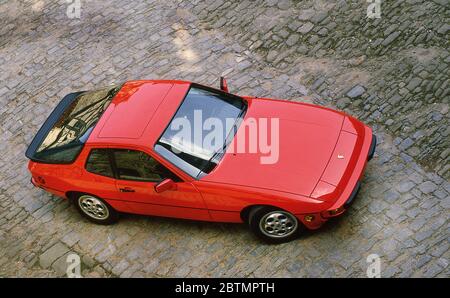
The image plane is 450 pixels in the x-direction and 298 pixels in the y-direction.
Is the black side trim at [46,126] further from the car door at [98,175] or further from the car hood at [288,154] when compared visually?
the car hood at [288,154]

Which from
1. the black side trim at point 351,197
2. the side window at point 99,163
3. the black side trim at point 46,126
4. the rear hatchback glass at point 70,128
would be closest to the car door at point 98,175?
the side window at point 99,163

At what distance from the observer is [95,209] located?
7.73 meters

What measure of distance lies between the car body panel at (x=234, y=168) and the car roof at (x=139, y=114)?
0.01 meters

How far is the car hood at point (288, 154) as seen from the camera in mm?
6660

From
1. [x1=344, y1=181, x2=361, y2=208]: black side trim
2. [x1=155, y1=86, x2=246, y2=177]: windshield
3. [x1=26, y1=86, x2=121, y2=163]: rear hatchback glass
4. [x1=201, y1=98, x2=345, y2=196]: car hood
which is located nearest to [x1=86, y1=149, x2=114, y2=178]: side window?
[x1=26, y1=86, x2=121, y2=163]: rear hatchback glass

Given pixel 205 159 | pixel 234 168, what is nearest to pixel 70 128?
pixel 205 159

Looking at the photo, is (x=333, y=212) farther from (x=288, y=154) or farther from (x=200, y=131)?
(x=200, y=131)

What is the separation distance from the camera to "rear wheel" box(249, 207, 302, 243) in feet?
21.9

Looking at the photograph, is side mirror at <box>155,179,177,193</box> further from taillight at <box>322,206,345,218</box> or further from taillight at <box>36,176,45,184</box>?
taillight at <box>36,176,45,184</box>

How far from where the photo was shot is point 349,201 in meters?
6.59

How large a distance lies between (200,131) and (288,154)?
1.22 meters

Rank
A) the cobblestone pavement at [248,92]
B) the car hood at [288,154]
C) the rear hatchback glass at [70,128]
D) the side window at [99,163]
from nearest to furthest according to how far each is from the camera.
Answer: the car hood at [288,154] < the cobblestone pavement at [248,92] < the side window at [99,163] < the rear hatchback glass at [70,128]
